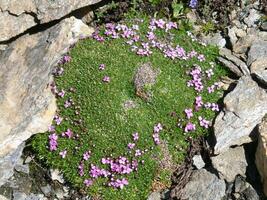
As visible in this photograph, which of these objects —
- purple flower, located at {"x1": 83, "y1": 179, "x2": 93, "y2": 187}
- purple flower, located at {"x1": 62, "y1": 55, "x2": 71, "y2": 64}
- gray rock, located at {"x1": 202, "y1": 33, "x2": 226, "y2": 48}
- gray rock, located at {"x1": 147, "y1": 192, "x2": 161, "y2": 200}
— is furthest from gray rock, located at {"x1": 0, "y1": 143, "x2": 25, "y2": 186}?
gray rock, located at {"x1": 202, "y1": 33, "x2": 226, "y2": 48}

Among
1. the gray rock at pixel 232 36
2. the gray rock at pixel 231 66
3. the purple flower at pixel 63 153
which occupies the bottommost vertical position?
the purple flower at pixel 63 153

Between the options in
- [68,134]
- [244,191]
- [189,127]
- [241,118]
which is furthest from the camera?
[68,134]

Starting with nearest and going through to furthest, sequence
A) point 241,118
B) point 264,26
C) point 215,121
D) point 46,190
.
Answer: point 241,118
point 215,121
point 46,190
point 264,26

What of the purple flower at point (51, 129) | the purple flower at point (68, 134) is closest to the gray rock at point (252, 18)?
the purple flower at point (68, 134)

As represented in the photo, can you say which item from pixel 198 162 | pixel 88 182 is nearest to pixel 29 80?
pixel 88 182

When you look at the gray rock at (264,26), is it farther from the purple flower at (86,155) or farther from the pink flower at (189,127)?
the purple flower at (86,155)

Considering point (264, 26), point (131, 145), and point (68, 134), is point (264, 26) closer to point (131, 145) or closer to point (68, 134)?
point (131, 145)

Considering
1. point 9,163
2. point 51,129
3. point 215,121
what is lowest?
point 9,163

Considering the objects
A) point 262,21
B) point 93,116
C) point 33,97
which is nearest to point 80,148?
point 93,116
